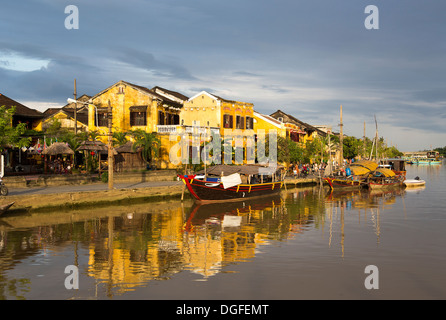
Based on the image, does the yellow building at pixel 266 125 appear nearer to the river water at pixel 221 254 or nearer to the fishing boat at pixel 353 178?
the fishing boat at pixel 353 178

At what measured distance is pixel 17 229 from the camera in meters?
23.7

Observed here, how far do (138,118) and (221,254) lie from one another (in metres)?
34.9

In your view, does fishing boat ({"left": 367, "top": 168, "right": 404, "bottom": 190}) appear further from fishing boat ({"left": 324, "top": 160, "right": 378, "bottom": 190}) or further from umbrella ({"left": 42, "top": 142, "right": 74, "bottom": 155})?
umbrella ({"left": 42, "top": 142, "right": 74, "bottom": 155})

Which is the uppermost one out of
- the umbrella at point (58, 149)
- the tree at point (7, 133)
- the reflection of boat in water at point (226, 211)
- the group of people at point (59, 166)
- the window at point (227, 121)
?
the window at point (227, 121)

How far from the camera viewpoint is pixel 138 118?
168 ft

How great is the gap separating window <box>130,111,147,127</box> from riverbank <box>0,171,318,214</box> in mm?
10592

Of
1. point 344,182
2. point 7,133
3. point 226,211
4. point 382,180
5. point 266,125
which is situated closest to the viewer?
point 226,211

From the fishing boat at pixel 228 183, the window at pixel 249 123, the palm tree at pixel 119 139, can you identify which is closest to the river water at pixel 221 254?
the fishing boat at pixel 228 183

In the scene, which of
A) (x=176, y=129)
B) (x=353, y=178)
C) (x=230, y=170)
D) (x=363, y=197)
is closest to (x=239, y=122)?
(x=176, y=129)

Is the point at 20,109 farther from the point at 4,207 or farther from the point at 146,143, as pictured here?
the point at 4,207

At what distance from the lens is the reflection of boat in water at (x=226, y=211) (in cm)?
2788

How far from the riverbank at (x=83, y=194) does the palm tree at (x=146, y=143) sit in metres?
5.06
